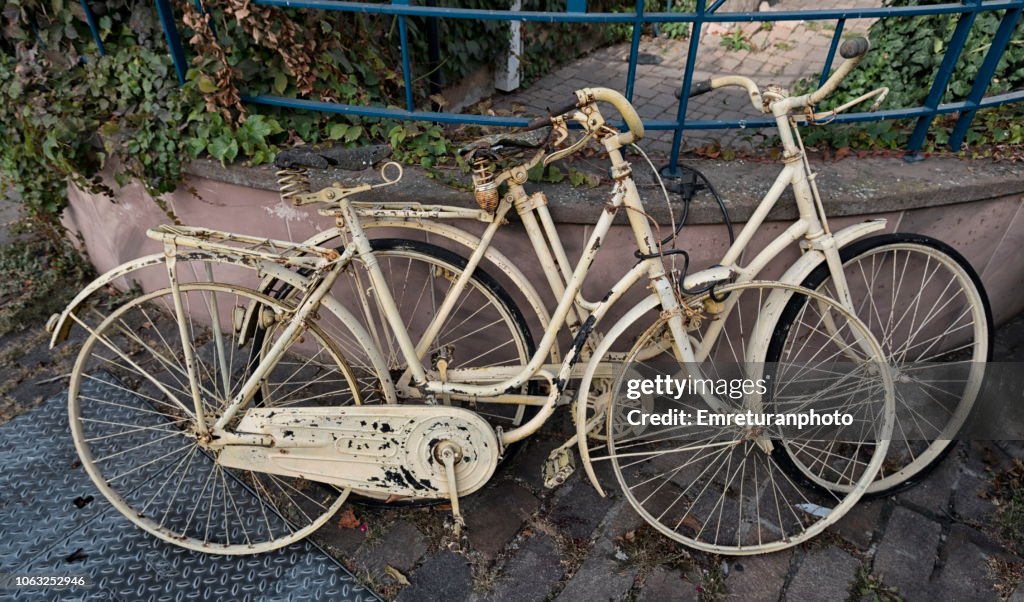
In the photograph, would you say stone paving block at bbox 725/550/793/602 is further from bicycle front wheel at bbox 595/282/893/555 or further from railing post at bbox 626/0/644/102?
railing post at bbox 626/0/644/102

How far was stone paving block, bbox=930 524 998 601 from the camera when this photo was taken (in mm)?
2303

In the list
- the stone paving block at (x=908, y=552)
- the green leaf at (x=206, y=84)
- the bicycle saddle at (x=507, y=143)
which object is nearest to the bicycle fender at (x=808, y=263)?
the bicycle saddle at (x=507, y=143)

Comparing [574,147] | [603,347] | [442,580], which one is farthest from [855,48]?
[442,580]

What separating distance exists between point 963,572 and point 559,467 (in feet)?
5.23

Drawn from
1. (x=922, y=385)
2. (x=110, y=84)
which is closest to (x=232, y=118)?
(x=110, y=84)

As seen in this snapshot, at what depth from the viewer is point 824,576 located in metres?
2.36

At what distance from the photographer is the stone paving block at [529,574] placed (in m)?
2.30

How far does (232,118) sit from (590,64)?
4350mm

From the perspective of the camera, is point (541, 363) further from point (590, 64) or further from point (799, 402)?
point (590, 64)

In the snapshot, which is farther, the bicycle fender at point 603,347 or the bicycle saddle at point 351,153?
the bicycle saddle at point 351,153

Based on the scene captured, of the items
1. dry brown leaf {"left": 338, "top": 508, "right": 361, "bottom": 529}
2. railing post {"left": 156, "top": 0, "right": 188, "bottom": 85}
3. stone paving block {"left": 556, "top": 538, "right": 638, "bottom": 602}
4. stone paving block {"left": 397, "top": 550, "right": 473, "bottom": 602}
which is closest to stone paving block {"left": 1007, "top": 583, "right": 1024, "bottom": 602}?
stone paving block {"left": 556, "top": 538, "right": 638, "bottom": 602}

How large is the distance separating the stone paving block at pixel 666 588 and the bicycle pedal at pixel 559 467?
49cm

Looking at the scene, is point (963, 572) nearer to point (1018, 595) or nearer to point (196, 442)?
point (1018, 595)

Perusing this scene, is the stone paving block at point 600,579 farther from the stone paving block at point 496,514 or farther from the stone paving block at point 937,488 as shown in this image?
the stone paving block at point 937,488
